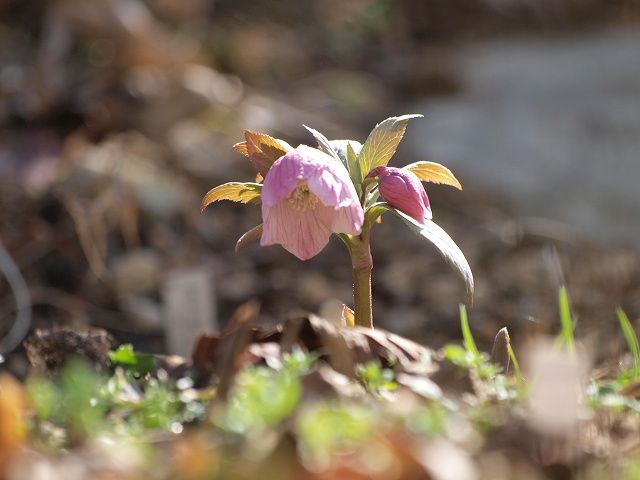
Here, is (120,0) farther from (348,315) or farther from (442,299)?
(348,315)

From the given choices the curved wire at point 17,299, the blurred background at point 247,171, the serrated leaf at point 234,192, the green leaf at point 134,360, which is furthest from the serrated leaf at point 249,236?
the curved wire at point 17,299

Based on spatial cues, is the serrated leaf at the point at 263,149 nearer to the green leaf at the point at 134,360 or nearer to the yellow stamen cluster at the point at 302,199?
the yellow stamen cluster at the point at 302,199

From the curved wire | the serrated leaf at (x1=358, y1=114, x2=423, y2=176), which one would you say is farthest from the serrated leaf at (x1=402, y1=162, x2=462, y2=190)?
the curved wire

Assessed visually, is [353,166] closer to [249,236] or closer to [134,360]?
[249,236]

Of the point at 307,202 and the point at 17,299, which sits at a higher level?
the point at 307,202

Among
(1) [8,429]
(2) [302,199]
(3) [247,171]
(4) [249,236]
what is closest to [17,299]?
(3) [247,171]

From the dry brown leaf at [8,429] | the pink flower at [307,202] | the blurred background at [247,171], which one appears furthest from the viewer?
the blurred background at [247,171]

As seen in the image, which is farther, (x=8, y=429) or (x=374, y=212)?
(x=374, y=212)
